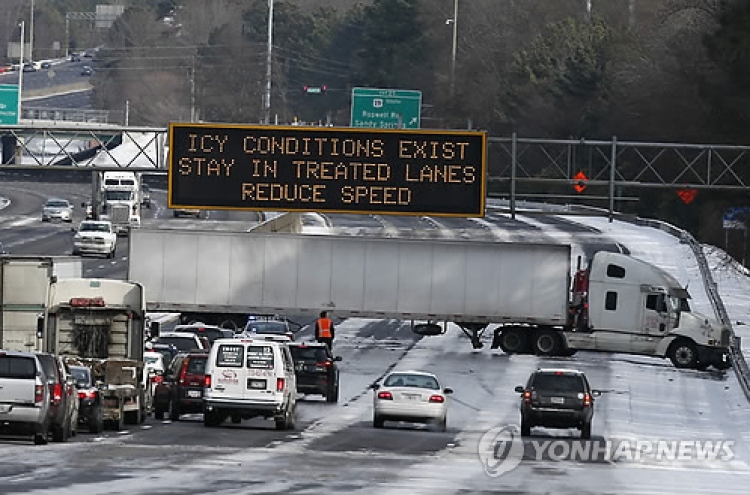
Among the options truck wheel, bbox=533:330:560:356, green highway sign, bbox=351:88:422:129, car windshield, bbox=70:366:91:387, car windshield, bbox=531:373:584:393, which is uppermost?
green highway sign, bbox=351:88:422:129

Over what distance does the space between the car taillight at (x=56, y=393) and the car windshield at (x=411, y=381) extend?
989 cm

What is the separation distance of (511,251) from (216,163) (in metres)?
11.0

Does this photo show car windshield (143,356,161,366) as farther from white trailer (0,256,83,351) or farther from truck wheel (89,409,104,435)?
truck wheel (89,409,104,435)

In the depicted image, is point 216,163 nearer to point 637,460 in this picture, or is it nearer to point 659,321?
point 659,321

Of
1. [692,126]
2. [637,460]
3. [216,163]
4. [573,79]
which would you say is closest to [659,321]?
[216,163]

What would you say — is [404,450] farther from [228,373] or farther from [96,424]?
[96,424]

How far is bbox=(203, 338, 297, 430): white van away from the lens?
112 feet

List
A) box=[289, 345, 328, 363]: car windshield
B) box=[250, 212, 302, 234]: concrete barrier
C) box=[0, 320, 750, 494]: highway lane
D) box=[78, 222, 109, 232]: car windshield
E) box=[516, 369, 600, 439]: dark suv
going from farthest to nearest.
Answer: box=[78, 222, 109, 232]: car windshield, box=[250, 212, 302, 234]: concrete barrier, box=[289, 345, 328, 363]: car windshield, box=[516, 369, 600, 439]: dark suv, box=[0, 320, 750, 494]: highway lane

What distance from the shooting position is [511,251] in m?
56.4

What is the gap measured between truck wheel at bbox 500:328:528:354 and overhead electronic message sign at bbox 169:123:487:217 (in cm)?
801

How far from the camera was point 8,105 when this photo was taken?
87000mm

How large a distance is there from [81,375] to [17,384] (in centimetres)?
431

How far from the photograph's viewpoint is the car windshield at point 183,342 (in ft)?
146

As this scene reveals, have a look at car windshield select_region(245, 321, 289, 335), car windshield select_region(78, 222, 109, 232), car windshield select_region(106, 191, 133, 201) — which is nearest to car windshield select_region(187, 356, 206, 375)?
car windshield select_region(245, 321, 289, 335)
